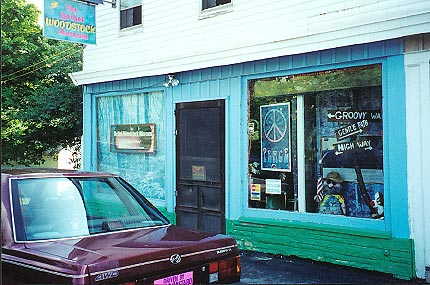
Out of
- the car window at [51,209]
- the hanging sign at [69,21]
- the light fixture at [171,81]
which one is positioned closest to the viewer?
the car window at [51,209]

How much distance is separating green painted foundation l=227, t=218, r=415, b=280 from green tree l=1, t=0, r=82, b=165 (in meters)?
9.20

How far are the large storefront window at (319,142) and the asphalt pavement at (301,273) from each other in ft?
2.56

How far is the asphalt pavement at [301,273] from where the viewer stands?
640cm

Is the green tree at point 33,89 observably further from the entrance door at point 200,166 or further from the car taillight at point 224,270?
the car taillight at point 224,270

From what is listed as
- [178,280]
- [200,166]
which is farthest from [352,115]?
[178,280]

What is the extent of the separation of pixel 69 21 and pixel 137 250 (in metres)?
7.10

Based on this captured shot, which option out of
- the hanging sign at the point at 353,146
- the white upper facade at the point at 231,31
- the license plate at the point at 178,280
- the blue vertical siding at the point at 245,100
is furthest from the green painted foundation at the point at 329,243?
the license plate at the point at 178,280

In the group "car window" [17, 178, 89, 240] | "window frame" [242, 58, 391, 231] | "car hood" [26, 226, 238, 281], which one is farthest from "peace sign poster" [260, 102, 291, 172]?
"car window" [17, 178, 89, 240]

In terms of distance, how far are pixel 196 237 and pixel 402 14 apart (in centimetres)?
443

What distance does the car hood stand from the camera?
134 inches

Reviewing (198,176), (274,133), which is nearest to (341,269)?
(274,133)

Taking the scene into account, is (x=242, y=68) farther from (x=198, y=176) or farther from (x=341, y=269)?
(x=341, y=269)

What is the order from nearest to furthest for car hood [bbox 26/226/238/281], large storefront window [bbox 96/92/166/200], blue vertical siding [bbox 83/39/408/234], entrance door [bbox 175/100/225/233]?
1. car hood [bbox 26/226/238/281]
2. blue vertical siding [bbox 83/39/408/234]
3. entrance door [bbox 175/100/225/233]
4. large storefront window [bbox 96/92/166/200]

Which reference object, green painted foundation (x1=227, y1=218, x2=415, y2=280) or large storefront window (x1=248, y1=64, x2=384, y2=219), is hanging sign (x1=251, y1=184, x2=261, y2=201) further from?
green painted foundation (x1=227, y1=218, x2=415, y2=280)
